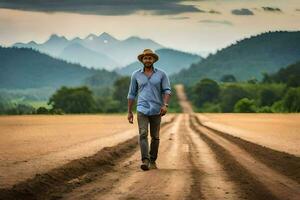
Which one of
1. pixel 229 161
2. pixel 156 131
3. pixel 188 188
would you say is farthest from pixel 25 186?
pixel 229 161

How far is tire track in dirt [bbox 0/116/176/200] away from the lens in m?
9.30

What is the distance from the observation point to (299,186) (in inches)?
417

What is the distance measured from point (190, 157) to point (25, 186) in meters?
7.24

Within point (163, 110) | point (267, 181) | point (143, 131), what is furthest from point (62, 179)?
point (267, 181)

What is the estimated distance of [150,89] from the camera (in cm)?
1351

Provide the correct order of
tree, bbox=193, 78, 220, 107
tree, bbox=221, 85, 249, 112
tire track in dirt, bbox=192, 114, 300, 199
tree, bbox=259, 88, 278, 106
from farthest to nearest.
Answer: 1. tree, bbox=193, 78, 220, 107
2. tree, bbox=259, 88, 278, 106
3. tree, bbox=221, 85, 249, 112
4. tire track in dirt, bbox=192, 114, 300, 199

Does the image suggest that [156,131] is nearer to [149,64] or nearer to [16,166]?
[149,64]

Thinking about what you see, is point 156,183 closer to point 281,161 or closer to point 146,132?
point 146,132

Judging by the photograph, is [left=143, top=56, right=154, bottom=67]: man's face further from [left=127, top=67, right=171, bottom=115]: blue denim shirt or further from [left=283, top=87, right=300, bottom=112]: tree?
[left=283, top=87, right=300, bottom=112]: tree

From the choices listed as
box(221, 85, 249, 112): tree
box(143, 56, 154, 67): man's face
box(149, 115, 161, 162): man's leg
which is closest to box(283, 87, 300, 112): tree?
box(221, 85, 249, 112): tree

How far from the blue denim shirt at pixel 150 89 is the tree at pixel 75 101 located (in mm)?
141136

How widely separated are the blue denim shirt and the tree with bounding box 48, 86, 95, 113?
14114 cm

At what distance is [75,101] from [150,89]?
145 m

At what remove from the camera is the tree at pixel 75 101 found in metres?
156
